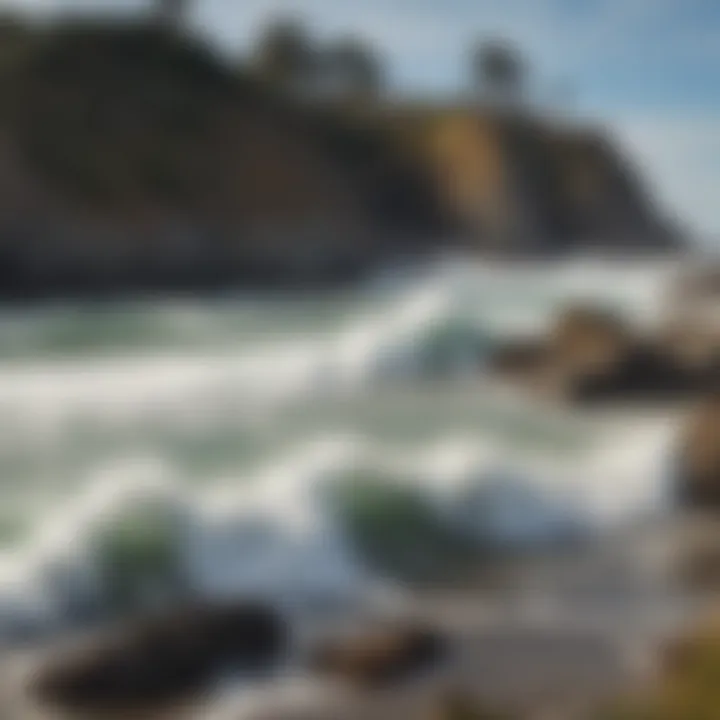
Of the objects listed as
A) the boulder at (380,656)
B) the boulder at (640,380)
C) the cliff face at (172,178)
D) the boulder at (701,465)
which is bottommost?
the boulder at (380,656)

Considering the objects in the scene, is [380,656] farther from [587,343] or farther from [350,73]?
[350,73]

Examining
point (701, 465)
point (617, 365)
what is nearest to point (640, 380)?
point (617, 365)

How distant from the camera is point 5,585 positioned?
2395 millimetres

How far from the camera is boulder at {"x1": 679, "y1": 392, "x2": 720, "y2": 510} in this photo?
126 inches

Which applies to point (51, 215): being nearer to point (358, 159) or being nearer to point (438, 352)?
point (358, 159)

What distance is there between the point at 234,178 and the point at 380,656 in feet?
40.1

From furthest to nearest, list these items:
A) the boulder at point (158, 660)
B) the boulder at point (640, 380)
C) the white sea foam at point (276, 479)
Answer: the boulder at point (640, 380)
the white sea foam at point (276, 479)
the boulder at point (158, 660)

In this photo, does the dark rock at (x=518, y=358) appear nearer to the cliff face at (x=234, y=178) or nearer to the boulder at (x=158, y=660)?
the boulder at (x=158, y=660)

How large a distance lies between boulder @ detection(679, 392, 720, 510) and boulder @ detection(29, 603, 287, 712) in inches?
55.2

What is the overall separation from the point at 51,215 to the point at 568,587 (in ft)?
33.6

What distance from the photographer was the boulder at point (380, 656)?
78.1 inches

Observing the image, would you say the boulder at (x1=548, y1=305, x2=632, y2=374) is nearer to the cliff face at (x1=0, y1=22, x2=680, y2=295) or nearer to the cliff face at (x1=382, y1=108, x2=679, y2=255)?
the cliff face at (x1=0, y1=22, x2=680, y2=295)

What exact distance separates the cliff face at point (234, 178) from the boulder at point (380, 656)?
9.24 meters

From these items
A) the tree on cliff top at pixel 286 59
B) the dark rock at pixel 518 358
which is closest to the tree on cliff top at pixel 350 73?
the tree on cliff top at pixel 286 59
